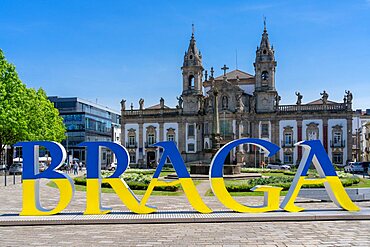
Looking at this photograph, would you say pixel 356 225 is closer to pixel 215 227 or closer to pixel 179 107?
pixel 215 227

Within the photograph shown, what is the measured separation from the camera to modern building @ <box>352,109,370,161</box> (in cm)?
8806

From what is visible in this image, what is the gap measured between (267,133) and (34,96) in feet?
120

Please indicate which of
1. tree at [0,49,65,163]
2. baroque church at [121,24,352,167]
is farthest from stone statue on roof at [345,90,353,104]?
tree at [0,49,65,163]

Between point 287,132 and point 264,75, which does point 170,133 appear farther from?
point 287,132

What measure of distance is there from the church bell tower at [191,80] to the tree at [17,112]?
26369mm

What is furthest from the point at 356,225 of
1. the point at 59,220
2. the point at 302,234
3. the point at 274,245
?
the point at 59,220

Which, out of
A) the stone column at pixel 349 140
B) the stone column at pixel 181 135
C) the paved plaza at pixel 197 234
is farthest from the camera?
the stone column at pixel 181 135

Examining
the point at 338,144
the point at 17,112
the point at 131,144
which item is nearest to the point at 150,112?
the point at 131,144

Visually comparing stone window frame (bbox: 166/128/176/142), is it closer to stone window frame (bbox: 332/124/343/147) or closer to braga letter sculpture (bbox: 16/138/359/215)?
stone window frame (bbox: 332/124/343/147)

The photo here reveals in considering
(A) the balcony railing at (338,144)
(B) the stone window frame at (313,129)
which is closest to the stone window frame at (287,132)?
(B) the stone window frame at (313,129)

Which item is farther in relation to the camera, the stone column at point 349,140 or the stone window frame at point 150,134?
the stone window frame at point 150,134

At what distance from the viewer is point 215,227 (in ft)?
44.1

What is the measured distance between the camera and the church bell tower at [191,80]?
7462cm

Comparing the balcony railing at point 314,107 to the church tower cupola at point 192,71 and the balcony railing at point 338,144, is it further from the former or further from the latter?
the church tower cupola at point 192,71
